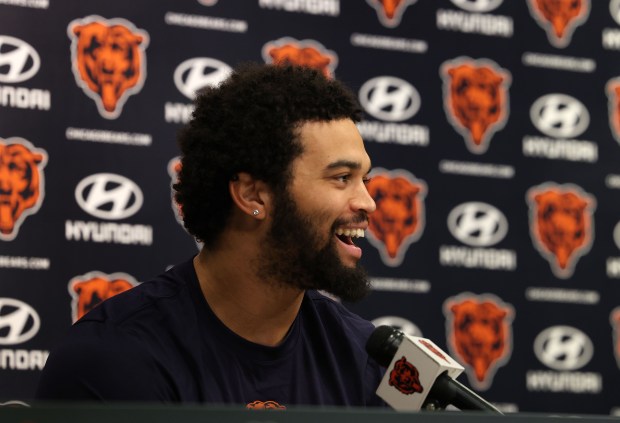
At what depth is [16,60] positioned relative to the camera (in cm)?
309

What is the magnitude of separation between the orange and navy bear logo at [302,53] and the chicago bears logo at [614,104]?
108cm

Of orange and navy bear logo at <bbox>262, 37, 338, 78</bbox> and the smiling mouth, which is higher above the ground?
orange and navy bear logo at <bbox>262, 37, 338, 78</bbox>

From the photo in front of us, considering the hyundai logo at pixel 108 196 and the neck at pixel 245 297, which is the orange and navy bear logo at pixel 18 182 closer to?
the hyundai logo at pixel 108 196

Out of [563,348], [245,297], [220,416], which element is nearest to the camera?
[220,416]

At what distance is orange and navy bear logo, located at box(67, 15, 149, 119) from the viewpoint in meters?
3.13

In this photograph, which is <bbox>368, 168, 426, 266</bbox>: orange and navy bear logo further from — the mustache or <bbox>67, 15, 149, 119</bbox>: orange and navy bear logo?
the mustache

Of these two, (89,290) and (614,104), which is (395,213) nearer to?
(614,104)

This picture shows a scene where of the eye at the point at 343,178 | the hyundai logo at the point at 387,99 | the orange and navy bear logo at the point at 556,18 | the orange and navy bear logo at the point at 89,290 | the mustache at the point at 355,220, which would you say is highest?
the orange and navy bear logo at the point at 556,18

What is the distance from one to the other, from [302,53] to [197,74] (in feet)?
1.25

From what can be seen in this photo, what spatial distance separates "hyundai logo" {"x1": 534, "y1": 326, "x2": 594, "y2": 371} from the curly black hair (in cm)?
174

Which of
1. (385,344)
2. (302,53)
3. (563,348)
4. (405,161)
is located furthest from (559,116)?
(385,344)

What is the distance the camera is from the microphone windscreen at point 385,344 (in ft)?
5.38

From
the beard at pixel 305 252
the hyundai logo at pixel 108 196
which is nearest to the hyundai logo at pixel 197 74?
the hyundai logo at pixel 108 196

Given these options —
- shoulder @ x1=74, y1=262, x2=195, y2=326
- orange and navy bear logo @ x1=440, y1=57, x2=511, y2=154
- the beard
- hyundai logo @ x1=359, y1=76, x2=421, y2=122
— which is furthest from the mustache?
orange and navy bear logo @ x1=440, y1=57, x2=511, y2=154
